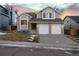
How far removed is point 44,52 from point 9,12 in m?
1.45

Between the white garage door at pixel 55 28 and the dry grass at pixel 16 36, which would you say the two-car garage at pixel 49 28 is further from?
the dry grass at pixel 16 36

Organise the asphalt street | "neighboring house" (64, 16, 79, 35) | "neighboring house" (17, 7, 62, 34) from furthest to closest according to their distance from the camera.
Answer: "neighboring house" (17, 7, 62, 34) < "neighboring house" (64, 16, 79, 35) < the asphalt street

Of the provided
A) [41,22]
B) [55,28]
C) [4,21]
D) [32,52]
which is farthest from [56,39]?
[4,21]

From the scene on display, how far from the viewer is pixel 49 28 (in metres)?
8.13

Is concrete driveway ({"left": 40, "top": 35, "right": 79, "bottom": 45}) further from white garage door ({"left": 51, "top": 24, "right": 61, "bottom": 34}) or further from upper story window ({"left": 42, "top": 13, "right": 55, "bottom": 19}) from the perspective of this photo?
upper story window ({"left": 42, "top": 13, "right": 55, "bottom": 19})

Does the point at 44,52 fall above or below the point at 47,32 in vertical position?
below

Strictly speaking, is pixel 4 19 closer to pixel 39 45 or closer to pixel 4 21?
pixel 4 21

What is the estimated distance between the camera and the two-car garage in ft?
26.4

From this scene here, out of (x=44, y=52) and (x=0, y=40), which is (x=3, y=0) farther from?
(x=44, y=52)

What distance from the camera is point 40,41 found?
8.05 meters

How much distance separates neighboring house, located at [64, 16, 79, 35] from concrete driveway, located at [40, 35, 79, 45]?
0.65ft

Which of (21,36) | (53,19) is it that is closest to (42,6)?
(53,19)

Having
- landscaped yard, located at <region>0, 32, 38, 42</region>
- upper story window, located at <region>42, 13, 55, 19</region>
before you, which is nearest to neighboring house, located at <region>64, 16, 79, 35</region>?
upper story window, located at <region>42, 13, 55, 19</region>

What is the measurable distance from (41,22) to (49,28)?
0.28 metres
